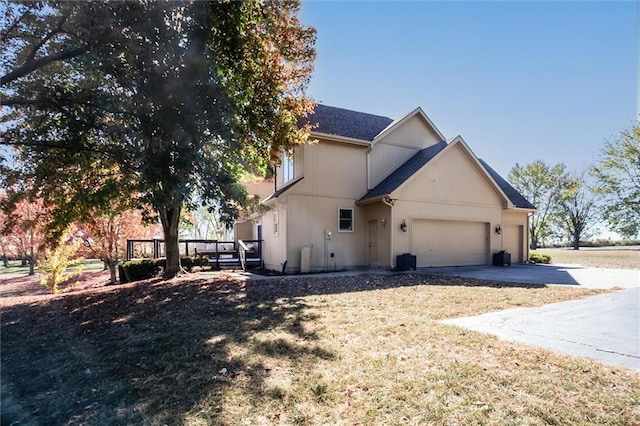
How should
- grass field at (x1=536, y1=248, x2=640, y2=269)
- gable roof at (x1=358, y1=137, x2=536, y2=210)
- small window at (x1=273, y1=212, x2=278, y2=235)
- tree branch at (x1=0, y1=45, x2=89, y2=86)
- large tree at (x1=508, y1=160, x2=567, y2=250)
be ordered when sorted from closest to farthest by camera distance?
tree branch at (x1=0, y1=45, x2=89, y2=86), gable roof at (x1=358, y1=137, x2=536, y2=210), small window at (x1=273, y1=212, x2=278, y2=235), grass field at (x1=536, y1=248, x2=640, y2=269), large tree at (x1=508, y1=160, x2=567, y2=250)

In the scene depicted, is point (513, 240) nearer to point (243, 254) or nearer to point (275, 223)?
point (275, 223)

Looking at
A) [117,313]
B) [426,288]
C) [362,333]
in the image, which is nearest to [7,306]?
[117,313]

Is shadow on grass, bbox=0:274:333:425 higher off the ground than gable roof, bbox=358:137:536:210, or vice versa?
gable roof, bbox=358:137:536:210

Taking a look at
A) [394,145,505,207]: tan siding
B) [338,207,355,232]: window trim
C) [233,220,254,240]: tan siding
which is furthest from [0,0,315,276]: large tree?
[233,220,254,240]: tan siding

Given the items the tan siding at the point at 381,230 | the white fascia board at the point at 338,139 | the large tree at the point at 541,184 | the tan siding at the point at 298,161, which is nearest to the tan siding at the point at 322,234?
the tan siding at the point at 381,230

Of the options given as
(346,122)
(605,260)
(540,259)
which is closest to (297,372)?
(346,122)

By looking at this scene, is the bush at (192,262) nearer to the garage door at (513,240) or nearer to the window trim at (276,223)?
the window trim at (276,223)

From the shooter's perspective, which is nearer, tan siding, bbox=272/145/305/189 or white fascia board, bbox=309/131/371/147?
white fascia board, bbox=309/131/371/147

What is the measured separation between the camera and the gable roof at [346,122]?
1492cm

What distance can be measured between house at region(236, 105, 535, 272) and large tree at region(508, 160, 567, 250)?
31.3 metres

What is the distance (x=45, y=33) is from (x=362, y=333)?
27.4ft

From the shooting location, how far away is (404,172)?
49.4 feet

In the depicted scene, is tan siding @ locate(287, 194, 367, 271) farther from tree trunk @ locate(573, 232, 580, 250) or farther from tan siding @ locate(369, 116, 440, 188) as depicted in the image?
tree trunk @ locate(573, 232, 580, 250)

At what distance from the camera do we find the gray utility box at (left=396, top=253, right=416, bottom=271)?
13492 millimetres
